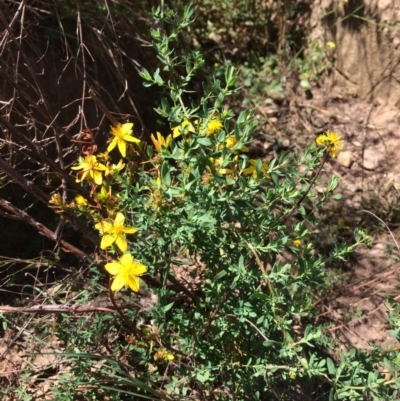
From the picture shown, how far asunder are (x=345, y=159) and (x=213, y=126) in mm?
1781

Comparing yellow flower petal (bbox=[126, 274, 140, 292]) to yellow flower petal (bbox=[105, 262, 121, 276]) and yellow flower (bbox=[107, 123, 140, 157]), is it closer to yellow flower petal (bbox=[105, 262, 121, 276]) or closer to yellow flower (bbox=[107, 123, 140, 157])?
yellow flower petal (bbox=[105, 262, 121, 276])

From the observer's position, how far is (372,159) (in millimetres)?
3090

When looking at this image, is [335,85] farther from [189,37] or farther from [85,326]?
[85,326]

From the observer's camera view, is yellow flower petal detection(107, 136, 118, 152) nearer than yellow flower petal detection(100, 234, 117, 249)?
No

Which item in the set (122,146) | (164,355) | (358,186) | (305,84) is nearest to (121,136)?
(122,146)

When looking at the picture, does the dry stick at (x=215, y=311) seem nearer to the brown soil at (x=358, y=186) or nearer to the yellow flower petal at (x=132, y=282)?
the yellow flower petal at (x=132, y=282)

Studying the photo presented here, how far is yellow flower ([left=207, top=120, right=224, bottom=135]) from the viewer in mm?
1537

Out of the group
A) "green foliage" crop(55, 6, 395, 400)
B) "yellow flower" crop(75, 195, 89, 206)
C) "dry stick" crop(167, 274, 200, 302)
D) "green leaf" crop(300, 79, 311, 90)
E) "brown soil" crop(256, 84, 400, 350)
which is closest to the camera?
"green foliage" crop(55, 6, 395, 400)

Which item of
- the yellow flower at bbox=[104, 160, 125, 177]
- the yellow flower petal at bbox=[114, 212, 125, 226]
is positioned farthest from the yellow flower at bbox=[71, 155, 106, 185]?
the yellow flower petal at bbox=[114, 212, 125, 226]

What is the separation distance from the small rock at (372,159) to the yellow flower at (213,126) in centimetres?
177

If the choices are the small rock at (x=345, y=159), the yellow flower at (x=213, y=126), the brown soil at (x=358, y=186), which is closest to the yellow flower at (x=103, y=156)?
the yellow flower at (x=213, y=126)

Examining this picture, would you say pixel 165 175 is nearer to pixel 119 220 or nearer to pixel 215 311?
pixel 119 220

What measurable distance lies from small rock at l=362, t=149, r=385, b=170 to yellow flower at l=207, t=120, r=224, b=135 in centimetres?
177

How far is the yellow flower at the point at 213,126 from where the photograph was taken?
1537 mm
